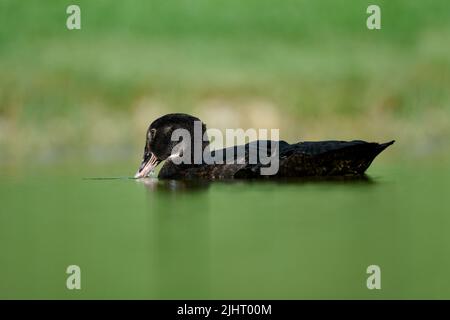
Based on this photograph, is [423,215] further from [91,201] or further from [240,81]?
[240,81]

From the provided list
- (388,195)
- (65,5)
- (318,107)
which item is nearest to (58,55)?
(65,5)

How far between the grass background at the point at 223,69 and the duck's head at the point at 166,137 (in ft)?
10.1

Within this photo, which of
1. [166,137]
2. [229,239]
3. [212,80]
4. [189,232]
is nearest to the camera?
[229,239]

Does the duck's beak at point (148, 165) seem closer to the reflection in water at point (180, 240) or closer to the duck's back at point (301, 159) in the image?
the duck's back at point (301, 159)

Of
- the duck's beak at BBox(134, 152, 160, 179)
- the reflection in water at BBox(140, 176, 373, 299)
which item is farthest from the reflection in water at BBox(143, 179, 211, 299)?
the duck's beak at BBox(134, 152, 160, 179)

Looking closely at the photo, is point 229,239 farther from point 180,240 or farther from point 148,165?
point 148,165

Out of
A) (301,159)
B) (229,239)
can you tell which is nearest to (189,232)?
(229,239)

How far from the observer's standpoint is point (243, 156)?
416 inches

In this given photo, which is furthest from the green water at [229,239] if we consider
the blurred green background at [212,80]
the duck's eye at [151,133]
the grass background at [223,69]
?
the grass background at [223,69]

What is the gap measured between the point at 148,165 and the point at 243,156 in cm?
129

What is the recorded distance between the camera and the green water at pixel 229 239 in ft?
20.9

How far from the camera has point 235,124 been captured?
1475 centimetres

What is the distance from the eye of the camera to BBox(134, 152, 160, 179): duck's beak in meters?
11.3

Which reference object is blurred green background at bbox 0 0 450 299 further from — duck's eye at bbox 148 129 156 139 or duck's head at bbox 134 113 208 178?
duck's eye at bbox 148 129 156 139
